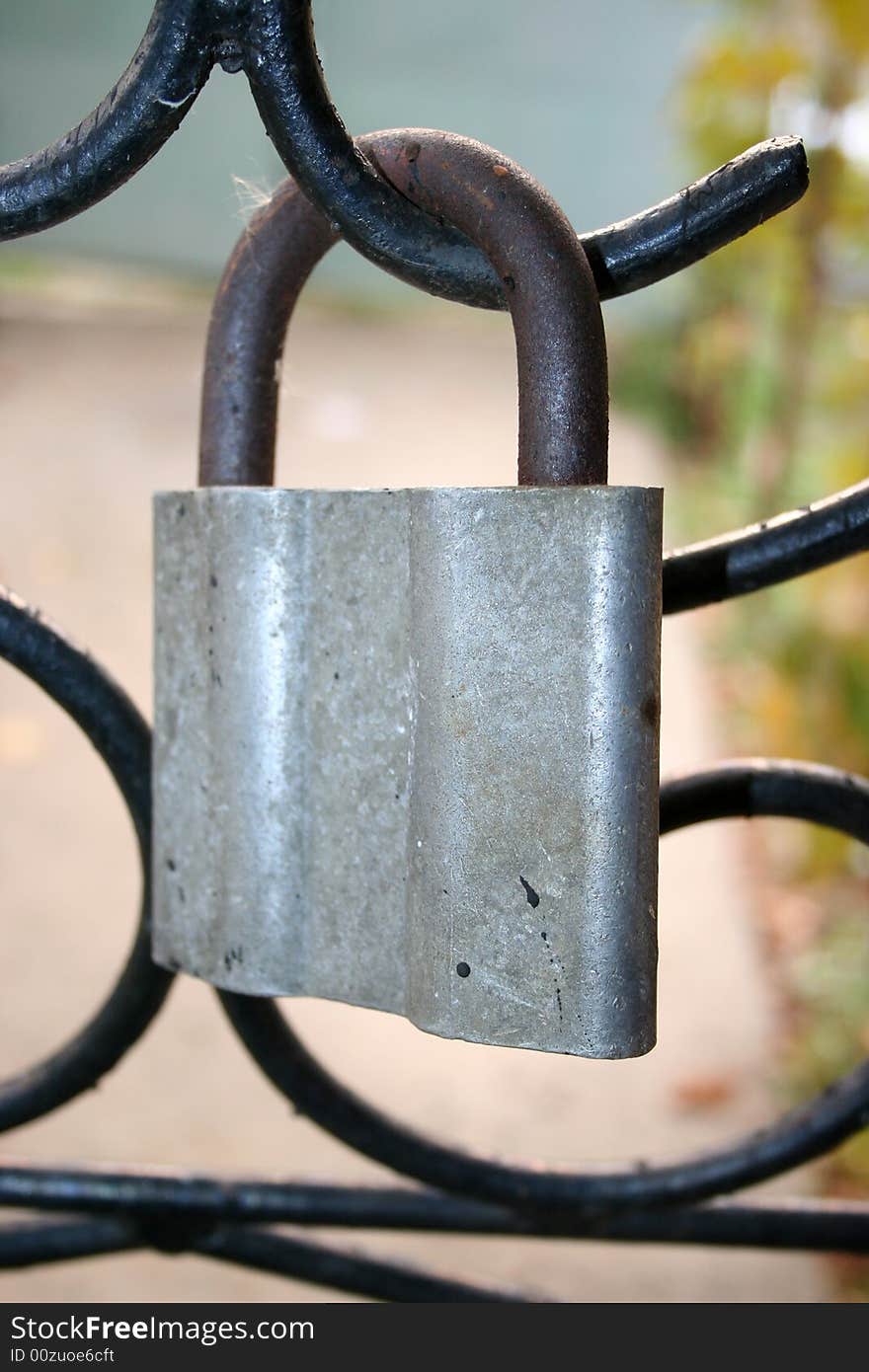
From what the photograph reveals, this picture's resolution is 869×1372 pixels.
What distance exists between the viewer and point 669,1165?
0.55 metres

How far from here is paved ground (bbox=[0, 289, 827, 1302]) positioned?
1.69 metres

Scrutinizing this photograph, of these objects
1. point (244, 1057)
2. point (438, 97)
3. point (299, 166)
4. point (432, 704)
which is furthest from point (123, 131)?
point (438, 97)

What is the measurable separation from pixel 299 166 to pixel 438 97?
9231mm

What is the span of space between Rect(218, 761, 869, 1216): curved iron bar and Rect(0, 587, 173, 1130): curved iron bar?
4cm

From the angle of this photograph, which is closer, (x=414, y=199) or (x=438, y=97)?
(x=414, y=199)

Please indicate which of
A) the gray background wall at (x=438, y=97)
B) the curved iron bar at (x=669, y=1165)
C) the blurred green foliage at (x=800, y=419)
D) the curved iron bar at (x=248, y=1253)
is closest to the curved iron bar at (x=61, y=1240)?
the curved iron bar at (x=248, y=1253)

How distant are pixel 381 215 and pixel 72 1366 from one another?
0.54m

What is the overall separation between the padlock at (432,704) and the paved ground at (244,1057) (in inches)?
4.5

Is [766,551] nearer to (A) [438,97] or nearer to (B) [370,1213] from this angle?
(B) [370,1213]

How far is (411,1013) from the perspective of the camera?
410 millimetres

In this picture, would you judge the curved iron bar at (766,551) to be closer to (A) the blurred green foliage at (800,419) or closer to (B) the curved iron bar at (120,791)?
(B) the curved iron bar at (120,791)

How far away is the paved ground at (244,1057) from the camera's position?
66.6 inches

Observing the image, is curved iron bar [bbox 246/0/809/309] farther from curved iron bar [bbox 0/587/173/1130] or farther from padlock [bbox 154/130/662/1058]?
curved iron bar [bbox 0/587/173/1130]

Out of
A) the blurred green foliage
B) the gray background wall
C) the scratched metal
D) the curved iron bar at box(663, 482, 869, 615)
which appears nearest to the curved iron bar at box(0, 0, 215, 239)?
the scratched metal
